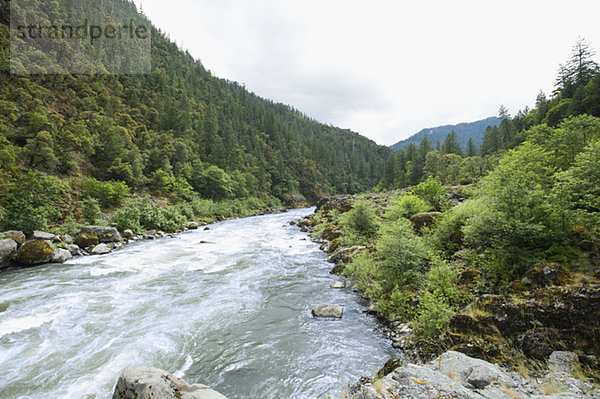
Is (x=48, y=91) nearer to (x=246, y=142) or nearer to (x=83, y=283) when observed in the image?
(x=83, y=283)

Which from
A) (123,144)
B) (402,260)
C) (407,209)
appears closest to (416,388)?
(402,260)

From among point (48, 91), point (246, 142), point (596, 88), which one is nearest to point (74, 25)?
point (48, 91)

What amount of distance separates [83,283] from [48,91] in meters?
32.1

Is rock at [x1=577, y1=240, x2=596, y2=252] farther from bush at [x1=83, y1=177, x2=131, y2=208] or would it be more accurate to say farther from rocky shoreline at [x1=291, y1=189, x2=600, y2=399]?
bush at [x1=83, y1=177, x2=131, y2=208]

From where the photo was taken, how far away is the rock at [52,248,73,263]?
12320 mm

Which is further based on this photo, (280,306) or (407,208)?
(407,208)

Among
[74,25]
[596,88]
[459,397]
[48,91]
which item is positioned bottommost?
[459,397]

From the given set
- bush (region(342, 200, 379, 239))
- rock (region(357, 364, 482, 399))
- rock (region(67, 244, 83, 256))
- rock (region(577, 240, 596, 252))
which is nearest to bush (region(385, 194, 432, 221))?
bush (region(342, 200, 379, 239))

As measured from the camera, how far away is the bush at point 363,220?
1480cm

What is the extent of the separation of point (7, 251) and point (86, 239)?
3.75 m

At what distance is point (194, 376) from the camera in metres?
5.20

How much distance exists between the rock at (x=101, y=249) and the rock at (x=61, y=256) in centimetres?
123

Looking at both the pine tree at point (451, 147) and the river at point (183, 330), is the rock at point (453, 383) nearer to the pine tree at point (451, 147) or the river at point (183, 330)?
the river at point (183, 330)

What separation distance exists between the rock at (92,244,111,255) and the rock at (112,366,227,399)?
1408 cm
